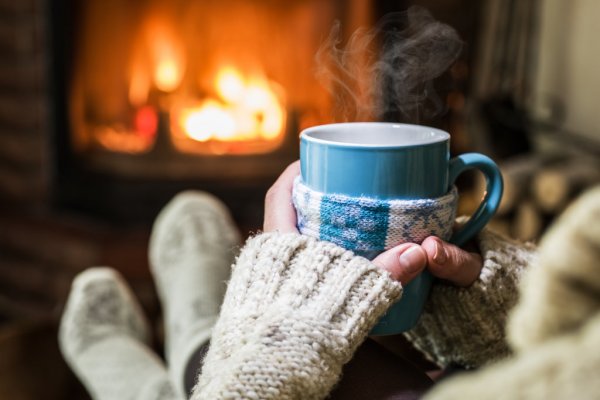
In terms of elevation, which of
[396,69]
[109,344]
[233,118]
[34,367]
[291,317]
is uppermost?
[396,69]

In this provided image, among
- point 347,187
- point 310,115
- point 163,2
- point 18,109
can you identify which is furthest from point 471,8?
point 347,187

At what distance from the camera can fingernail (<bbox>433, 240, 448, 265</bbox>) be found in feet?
1.73

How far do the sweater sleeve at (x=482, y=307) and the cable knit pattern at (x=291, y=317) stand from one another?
0.31 feet

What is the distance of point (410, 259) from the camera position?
0.51 m

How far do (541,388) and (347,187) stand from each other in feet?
0.87

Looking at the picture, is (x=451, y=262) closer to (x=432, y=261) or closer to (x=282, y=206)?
(x=432, y=261)

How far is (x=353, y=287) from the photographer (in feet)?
1.61

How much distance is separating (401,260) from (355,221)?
0.04 meters

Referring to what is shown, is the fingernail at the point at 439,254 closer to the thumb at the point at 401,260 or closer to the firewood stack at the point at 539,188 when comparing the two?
the thumb at the point at 401,260

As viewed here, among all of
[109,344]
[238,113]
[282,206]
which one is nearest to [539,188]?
[238,113]

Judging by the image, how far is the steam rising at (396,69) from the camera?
676 mm

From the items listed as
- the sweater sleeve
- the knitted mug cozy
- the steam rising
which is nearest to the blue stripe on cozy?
the knitted mug cozy

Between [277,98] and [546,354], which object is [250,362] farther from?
[277,98]

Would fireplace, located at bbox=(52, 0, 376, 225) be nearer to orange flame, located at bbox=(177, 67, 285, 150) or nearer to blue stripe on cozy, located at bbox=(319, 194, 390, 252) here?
orange flame, located at bbox=(177, 67, 285, 150)
